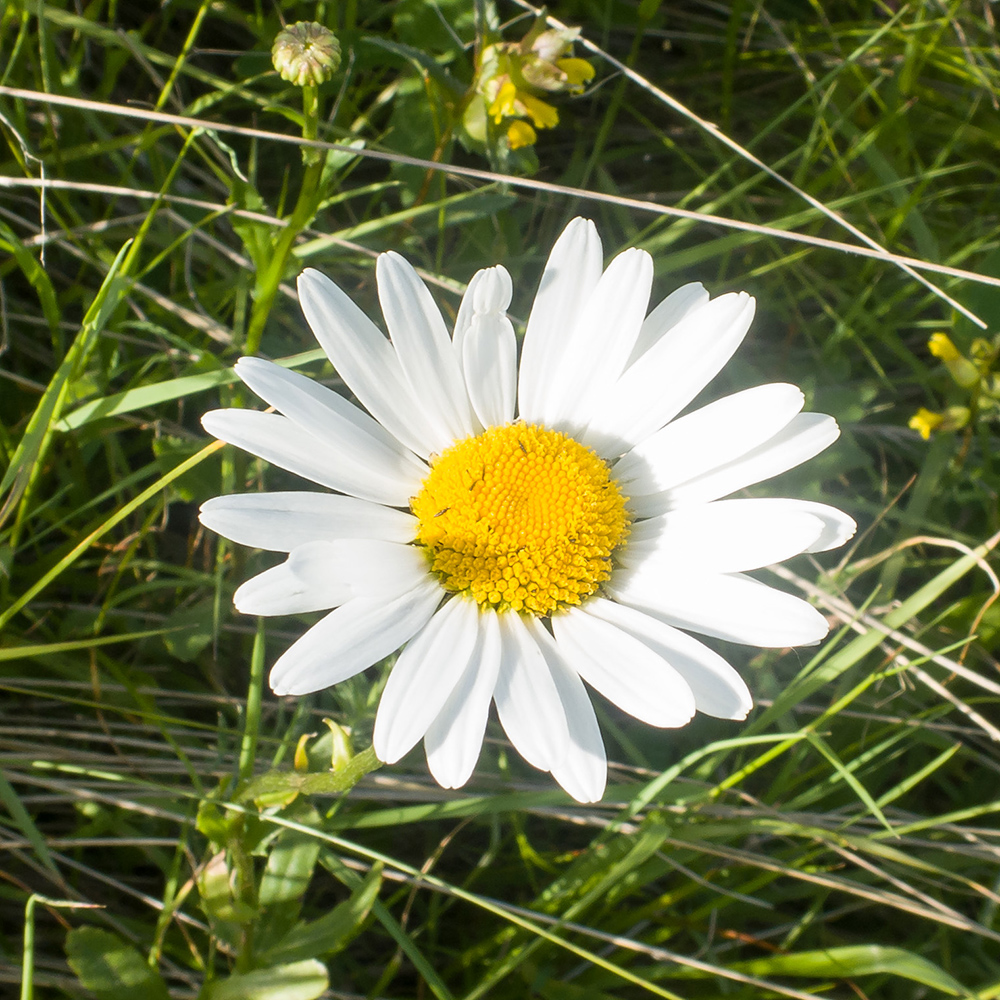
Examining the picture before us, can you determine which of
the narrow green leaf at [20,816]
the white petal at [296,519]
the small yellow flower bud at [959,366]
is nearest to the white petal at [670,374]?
the white petal at [296,519]

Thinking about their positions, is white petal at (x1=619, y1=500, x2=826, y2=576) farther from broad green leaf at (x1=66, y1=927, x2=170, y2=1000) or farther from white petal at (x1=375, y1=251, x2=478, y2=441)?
broad green leaf at (x1=66, y1=927, x2=170, y2=1000)

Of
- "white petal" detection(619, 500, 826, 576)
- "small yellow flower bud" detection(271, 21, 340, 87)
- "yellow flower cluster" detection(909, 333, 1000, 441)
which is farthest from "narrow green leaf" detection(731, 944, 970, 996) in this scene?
"small yellow flower bud" detection(271, 21, 340, 87)

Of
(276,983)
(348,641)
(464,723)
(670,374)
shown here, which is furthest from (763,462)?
(276,983)

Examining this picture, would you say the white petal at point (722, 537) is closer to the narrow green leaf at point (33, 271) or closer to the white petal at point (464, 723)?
the white petal at point (464, 723)

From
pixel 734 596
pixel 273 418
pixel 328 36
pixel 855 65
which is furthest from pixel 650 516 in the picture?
pixel 855 65

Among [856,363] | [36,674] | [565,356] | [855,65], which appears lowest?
[36,674]

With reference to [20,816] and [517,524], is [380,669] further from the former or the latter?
[20,816]

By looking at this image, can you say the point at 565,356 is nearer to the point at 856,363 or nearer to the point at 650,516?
the point at 650,516
